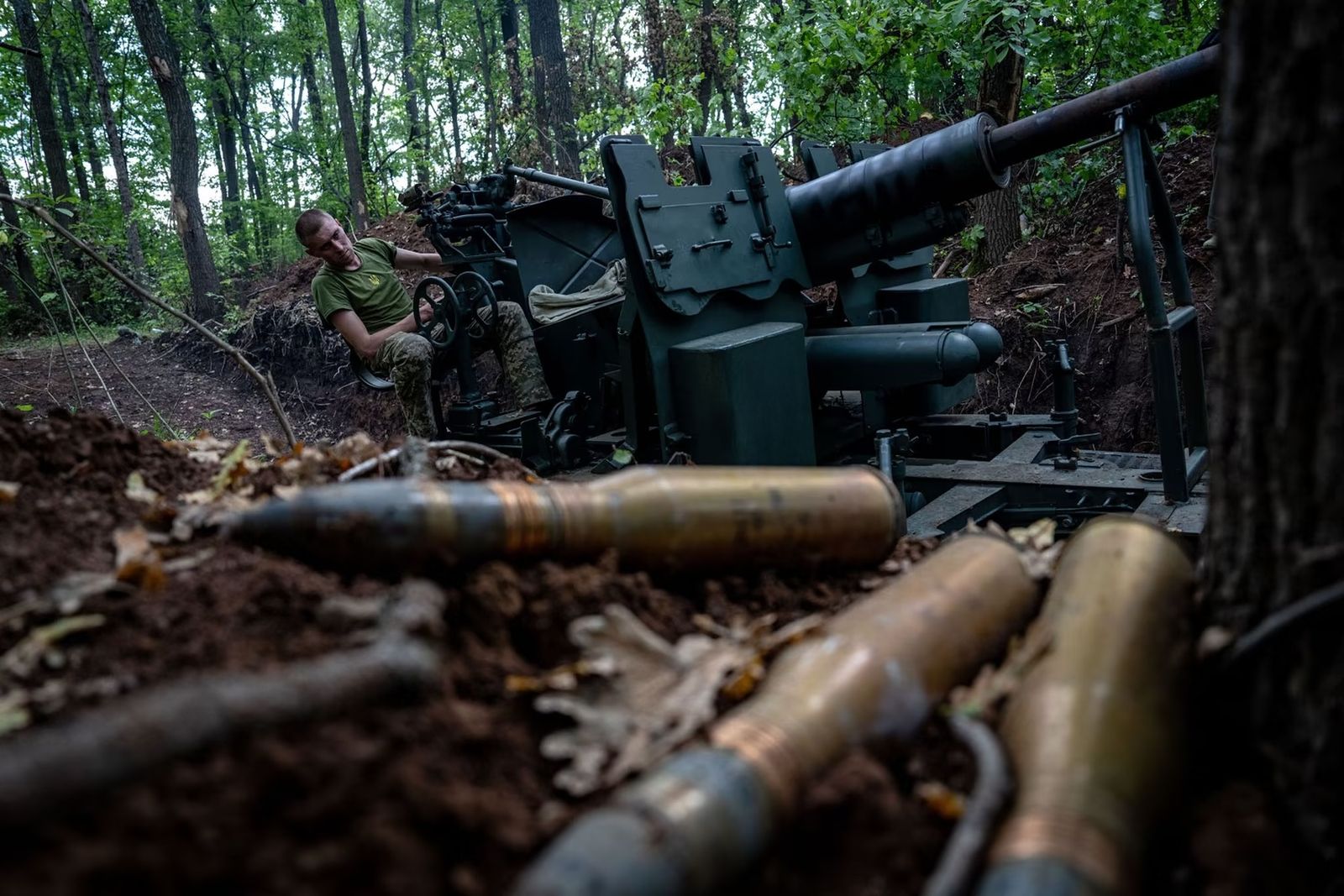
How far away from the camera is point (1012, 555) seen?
2.09 metres

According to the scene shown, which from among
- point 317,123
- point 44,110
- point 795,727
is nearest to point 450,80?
point 317,123

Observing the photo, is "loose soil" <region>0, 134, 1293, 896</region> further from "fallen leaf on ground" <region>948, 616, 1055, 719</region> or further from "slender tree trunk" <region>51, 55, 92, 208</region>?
"slender tree trunk" <region>51, 55, 92, 208</region>

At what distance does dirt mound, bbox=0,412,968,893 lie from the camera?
3.33 ft

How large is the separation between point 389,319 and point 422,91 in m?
22.7

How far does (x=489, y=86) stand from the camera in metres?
23.7

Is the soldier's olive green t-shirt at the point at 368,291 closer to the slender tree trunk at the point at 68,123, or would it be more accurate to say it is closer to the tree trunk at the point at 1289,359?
the tree trunk at the point at 1289,359

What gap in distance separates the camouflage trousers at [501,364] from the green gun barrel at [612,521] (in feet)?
15.9

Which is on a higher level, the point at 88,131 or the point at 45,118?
the point at 88,131

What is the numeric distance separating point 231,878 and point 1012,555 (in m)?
1.60

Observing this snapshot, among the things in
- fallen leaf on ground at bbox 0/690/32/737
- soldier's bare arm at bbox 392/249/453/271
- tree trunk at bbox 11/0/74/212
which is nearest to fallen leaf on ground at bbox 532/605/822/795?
fallen leaf on ground at bbox 0/690/32/737

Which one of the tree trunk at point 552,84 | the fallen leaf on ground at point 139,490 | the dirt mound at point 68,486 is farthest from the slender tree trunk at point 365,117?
the fallen leaf on ground at point 139,490

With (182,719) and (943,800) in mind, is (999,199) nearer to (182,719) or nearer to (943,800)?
(943,800)

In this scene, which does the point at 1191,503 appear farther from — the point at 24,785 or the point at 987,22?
the point at 987,22

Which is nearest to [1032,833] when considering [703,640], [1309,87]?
[703,640]
